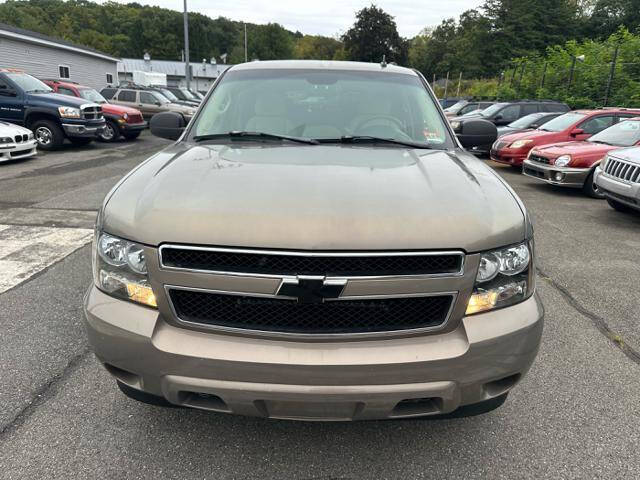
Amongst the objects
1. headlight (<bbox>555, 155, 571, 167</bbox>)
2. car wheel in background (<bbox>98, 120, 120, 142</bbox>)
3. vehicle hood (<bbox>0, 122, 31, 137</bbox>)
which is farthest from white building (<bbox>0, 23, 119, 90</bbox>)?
headlight (<bbox>555, 155, 571, 167</bbox>)

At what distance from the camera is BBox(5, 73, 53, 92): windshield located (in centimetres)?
1363

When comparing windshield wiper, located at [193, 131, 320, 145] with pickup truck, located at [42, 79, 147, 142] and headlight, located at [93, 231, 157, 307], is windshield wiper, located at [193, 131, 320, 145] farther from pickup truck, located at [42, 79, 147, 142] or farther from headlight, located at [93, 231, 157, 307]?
pickup truck, located at [42, 79, 147, 142]

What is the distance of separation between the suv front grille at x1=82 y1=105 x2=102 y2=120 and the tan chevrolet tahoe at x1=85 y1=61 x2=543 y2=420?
537 inches

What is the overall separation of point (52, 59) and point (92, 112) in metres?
15.4

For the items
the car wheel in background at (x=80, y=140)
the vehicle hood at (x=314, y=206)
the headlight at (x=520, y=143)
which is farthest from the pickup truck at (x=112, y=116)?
the vehicle hood at (x=314, y=206)

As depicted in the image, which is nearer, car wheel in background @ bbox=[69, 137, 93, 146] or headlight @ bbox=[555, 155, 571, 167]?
headlight @ bbox=[555, 155, 571, 167]

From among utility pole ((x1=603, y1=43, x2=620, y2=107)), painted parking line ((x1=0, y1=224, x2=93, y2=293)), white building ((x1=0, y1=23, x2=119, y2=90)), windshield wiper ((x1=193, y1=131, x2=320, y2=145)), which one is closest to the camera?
windshield wiper ((x1=193, y1=131, x2=320, y2=145))

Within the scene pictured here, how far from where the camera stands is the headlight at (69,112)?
1348 cm

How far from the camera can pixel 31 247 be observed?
5.24 metres

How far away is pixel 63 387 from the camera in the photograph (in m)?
2.74

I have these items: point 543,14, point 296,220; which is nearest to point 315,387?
point 296,220

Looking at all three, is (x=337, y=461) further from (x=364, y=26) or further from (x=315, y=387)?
(x=364, y=26)

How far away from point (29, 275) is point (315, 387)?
377 cm

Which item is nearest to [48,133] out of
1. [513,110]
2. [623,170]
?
[623,170]
